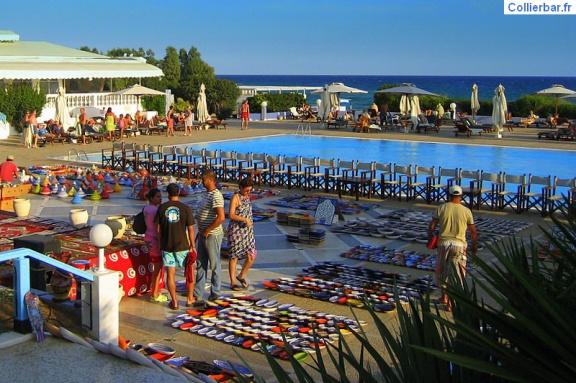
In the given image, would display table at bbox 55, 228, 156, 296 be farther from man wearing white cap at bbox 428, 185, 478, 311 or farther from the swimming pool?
the swimming pool

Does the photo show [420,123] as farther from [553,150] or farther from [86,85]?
[86,85]

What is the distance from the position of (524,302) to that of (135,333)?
241 inches

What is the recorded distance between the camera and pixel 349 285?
31.6ft

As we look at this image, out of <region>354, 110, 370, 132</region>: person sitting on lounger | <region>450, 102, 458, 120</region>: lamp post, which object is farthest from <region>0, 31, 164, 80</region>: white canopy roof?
<region>450, 102, 458, 120</region>: lamp post

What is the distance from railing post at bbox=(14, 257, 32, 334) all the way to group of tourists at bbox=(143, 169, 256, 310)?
6.50 ft

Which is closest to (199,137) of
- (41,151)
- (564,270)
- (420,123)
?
Result: (41,151)

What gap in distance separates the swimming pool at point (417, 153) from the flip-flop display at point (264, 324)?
1509 centimetres

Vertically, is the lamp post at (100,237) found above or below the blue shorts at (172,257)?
above

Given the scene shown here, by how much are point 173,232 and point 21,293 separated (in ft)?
6.81

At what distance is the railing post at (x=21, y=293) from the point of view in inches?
264

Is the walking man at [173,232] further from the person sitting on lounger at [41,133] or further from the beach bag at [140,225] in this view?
the person sitting on lounger at [41,133]

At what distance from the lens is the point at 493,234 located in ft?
42.8

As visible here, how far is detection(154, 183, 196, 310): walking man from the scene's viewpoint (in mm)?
8422

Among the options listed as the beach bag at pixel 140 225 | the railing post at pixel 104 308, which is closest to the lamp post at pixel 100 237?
the railing post at pixel 104 308
